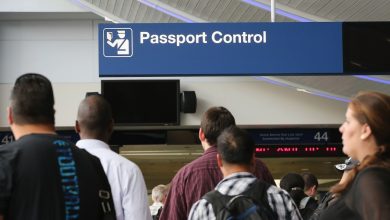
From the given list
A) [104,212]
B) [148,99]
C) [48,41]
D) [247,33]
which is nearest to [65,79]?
[48,41]

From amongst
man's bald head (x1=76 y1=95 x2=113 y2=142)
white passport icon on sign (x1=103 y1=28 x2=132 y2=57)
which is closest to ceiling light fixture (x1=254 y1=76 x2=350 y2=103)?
white passport icon on sign (x1=103 y1=28 x2=132 y2=57)

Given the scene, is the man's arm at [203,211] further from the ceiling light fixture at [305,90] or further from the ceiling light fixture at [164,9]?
the ceiling light fixture at [305,90]

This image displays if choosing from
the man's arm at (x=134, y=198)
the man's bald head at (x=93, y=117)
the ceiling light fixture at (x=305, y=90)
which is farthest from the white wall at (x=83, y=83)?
the man's arm at (x=134, y=198)

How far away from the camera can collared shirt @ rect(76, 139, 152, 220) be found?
3.88 m

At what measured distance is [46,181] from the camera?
306 centimetres

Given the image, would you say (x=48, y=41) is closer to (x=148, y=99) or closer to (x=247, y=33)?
(x=148, y=99)

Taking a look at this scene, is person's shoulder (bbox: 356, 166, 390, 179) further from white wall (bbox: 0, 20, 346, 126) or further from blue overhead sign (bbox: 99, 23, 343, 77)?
white wall (bbox: 0, 20, 346, 126)

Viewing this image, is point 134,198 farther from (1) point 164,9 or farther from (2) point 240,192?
(1) point 164,9

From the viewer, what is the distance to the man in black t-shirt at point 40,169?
303cm

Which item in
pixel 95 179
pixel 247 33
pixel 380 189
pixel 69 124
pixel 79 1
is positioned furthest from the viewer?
pixel 69 124

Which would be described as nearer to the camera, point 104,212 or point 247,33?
point 104,212

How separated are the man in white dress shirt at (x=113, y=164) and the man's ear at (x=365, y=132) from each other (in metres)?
1.26

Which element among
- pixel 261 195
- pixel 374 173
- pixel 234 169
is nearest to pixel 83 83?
pixel 234 169

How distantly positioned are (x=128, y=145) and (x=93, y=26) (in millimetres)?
2641
